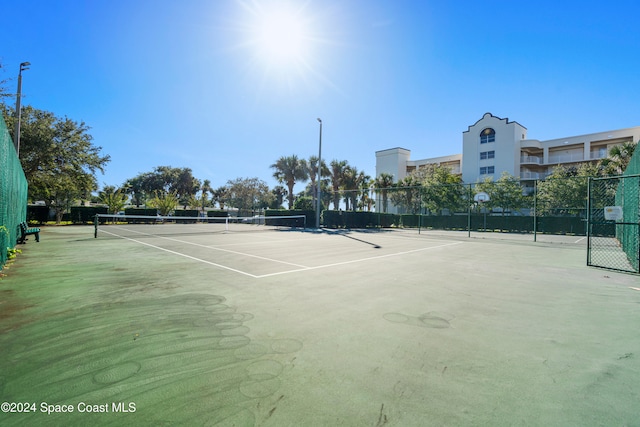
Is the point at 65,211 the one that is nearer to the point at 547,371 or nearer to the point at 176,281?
the point at 176,281

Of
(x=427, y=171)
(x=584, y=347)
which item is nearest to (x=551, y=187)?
(x=427, y=171)

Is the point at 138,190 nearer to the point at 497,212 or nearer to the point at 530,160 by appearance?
the point at 497,212

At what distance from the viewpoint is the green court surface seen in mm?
2109

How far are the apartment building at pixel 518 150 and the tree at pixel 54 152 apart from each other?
52.1 m

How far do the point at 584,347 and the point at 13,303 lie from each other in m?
7.65

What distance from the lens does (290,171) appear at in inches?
1622

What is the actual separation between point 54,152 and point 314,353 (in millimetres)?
27262

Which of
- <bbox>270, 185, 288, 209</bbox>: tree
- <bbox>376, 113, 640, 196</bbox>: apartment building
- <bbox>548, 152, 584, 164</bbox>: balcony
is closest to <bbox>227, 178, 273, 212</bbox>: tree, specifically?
<bbox>270, 185, 288, 209</bbox>: tree

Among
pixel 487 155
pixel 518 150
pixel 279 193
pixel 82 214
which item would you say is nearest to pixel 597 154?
pixel 518 150

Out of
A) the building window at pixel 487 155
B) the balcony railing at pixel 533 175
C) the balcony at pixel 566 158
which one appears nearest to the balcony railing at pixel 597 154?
the balcony at pixel 566 158

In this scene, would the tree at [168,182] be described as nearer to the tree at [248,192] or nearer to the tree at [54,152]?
the tree at [248,192]

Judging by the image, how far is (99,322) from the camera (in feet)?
12.2

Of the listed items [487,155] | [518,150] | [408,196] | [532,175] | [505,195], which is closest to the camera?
[505,195]

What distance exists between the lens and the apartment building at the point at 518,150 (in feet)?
144
